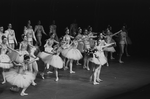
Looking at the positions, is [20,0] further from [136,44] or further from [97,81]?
[97,81]

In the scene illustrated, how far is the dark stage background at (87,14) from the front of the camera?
19625 millimetres

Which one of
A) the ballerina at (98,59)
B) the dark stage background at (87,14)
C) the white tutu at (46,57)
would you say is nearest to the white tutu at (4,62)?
the white tutu at (46,57)

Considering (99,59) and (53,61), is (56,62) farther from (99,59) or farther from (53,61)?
(99,59)

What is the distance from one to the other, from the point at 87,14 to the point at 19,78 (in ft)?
44.9

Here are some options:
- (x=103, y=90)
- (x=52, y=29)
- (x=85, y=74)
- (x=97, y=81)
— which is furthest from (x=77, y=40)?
(x=52, y=29)

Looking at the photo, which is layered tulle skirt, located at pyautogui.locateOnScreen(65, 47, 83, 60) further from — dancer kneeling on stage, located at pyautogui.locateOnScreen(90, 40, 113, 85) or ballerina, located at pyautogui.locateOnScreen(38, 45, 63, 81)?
dancer kneeling on stage, located at pyautogui.locateOnScreen(90, 40, 113, 85)

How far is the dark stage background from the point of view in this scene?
1962 cm

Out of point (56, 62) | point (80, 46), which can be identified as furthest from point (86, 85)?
point (80, 46)

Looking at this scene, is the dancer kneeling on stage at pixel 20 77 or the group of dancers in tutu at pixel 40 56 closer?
the dancer kneeling on stage at pixel 20 77

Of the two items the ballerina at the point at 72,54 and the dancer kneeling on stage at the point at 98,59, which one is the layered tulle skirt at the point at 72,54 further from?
the dancer kneeling on stage at the point at 98,59

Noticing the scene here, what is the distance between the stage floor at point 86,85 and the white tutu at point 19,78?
361mm

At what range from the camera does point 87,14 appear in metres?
20.6

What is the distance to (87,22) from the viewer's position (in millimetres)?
20766

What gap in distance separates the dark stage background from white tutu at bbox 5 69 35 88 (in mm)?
11895
